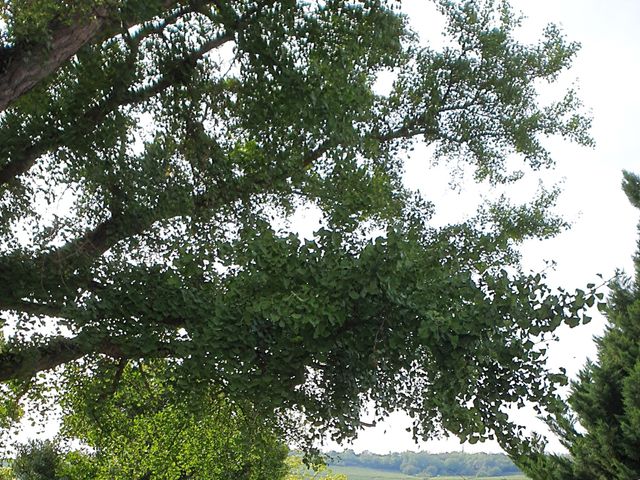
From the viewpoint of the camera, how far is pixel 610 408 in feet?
48.0

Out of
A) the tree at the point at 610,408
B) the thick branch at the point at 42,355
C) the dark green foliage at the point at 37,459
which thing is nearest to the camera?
the thick branch at the point at 42,355

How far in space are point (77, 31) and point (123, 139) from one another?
2551 millimetres

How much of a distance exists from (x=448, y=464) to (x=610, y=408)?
166m

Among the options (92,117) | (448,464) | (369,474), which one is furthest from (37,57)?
(369,474)

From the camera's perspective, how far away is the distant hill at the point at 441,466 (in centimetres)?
14388

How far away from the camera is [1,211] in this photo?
33.8 feet

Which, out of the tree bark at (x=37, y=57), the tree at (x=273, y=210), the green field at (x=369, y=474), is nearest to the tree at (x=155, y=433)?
the tree at (x=273, y=210)

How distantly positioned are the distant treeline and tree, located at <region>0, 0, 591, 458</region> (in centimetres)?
11319

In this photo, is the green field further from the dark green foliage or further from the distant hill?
the dark green foliage

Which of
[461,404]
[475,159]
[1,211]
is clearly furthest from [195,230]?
[475,159]

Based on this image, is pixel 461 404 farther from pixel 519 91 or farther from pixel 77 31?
pixel 519 91

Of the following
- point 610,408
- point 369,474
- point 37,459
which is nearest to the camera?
point 610,408

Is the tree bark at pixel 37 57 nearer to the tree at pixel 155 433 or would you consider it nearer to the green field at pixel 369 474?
the tree at pixel 155 433

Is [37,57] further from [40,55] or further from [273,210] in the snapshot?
[273,210]
